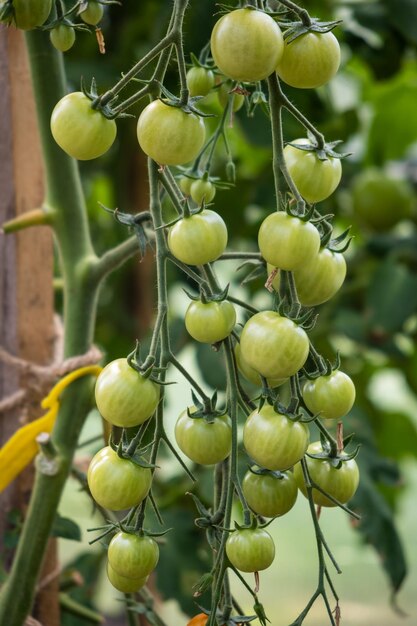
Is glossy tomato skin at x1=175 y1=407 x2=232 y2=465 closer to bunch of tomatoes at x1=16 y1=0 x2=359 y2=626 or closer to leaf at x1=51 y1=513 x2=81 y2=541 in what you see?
bunch of tomatoes at x1=16 y1=0 x2=359 y2=626

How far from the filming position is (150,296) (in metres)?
1.12

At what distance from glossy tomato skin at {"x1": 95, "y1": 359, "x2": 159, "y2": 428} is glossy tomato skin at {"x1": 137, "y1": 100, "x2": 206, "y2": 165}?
81 mm

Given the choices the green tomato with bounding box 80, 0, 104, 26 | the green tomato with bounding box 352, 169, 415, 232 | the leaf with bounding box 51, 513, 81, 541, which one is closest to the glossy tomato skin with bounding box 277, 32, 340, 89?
the green tomato with bounding box 80, 0, 104, 26

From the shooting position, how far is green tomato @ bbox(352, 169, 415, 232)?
0.98 metres

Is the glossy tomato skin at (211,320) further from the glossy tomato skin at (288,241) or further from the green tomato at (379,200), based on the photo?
the green tomato at (379,200)

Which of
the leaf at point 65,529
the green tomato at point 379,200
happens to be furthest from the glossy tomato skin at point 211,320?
the green tomato at point 379,200

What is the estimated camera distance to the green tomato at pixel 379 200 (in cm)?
98

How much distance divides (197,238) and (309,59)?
8cm

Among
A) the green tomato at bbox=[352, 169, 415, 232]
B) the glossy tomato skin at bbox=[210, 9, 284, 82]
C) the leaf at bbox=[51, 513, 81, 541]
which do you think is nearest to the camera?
the glossy tomato skin at bbox=[210, 9, 284, 82]

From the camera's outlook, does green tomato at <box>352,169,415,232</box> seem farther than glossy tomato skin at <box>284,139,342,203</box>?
Yes

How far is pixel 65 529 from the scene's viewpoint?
0.56 meters

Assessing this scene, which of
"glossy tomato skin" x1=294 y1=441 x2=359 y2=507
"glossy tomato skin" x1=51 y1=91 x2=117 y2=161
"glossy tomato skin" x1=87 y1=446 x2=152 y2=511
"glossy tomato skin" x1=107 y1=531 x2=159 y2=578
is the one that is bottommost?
"glossy tomato skin" x1=107 y1=531 x2=159 y2=578

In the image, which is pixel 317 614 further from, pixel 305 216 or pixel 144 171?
pixel 305 216

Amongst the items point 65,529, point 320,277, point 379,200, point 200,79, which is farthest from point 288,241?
point 379,200
